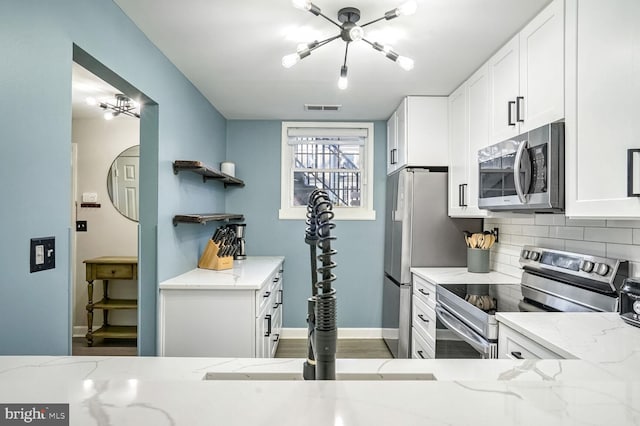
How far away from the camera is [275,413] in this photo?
21.0 inches

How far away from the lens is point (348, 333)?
3.99 metres

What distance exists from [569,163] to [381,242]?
8.25 ft

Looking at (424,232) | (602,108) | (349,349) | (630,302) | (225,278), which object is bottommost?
(349,349)

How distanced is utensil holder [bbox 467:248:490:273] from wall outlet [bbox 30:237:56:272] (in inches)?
105

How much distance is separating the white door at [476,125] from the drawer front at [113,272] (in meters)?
3.16

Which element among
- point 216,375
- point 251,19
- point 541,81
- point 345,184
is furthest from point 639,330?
point 345,184

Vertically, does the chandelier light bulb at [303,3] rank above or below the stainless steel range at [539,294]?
above

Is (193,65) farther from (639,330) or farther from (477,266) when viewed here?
(639,330)

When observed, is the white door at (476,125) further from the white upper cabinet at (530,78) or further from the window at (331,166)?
the window at (331,166)

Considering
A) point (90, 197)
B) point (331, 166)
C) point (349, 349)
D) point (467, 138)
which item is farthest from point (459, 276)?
point (90, 197)

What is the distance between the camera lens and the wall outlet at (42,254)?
1.27 metres

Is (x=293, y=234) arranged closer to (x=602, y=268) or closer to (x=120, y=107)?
(x=120, y=107)

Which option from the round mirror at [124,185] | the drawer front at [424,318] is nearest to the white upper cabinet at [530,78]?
the drawer front at [424,318]

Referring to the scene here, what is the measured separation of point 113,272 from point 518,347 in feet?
11.5
